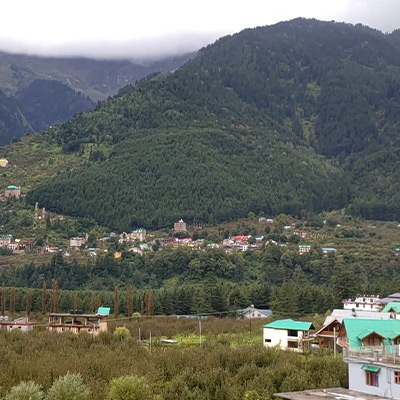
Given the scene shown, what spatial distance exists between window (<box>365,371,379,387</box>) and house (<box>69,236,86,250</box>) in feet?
296

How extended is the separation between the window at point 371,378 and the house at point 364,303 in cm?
3284

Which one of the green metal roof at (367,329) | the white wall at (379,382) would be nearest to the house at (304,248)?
the green metal roof at (367,329)

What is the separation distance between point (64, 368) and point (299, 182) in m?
125

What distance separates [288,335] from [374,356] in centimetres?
2235

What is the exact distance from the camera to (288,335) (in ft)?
174

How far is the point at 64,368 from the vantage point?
122ft

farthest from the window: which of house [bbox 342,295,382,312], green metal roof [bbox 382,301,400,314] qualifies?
house [bbox 342,295,382,312]

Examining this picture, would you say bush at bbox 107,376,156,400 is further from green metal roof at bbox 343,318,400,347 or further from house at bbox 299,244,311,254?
house at bbox 299,244,311,254

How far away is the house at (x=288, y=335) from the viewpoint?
52.3 m

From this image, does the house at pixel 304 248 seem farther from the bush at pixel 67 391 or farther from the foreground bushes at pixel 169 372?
the bush at pixel 67 391

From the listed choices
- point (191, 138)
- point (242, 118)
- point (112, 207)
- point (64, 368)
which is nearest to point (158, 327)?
point (64, 368)

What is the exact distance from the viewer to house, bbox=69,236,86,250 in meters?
119

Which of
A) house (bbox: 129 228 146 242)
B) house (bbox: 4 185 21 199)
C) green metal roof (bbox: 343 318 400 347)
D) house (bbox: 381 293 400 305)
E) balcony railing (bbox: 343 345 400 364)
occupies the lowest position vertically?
balcony railing (bbox: 343 345 400 364)

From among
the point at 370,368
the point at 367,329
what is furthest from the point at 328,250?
Result: the point at 370,368
